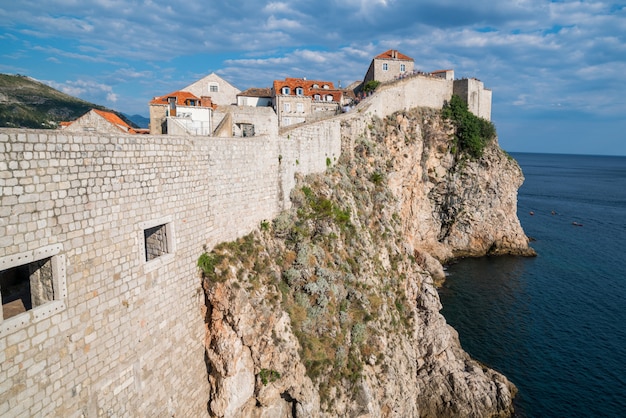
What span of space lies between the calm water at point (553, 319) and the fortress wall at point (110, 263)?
21289 mm

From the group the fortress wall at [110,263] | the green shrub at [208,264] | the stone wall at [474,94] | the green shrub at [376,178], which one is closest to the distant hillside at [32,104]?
the green shrub at [376,178]

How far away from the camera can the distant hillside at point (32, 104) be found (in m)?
62.4

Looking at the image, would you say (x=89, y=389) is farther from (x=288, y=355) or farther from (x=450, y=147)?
(x=450, y=147)

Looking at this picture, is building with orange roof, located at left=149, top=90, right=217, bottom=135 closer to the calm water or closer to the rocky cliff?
the rocky cliff

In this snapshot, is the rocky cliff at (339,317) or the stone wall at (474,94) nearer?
the rocky cliff at (339,317)

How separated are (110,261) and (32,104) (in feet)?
291

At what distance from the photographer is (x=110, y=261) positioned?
9.17 meters

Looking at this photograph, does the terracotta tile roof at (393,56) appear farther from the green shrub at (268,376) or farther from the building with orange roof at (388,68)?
the green shrub at (268,376)

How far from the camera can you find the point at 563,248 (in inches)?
2051

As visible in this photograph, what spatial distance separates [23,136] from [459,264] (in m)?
45.4

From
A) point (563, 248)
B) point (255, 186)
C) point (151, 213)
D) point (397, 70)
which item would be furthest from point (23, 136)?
point (563, 248)

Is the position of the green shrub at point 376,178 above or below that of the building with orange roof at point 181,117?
below

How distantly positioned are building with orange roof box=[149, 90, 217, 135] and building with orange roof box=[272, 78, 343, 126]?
923 centimetres

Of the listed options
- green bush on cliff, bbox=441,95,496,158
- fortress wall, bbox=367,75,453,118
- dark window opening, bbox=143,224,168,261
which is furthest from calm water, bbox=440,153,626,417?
dark window opening, bbox=143,224,168,261
